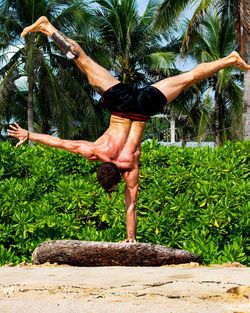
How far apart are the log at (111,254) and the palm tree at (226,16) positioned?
8.73 meters

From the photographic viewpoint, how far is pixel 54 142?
7504 millimetres

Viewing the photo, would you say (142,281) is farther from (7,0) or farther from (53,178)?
(7,0)

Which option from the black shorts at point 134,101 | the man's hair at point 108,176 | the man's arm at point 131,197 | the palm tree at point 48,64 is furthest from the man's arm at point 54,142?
the palm tree at point 48,64

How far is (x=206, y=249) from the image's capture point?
26.1ft

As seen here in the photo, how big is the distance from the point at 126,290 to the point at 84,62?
11.9 feet

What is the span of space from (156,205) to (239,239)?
126cm

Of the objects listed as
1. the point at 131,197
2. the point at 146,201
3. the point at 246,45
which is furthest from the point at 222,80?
the point at 131,197

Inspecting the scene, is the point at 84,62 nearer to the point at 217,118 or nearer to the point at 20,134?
the point at 20,134

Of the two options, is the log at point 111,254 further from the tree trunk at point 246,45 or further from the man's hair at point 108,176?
the tree trunk at point 246,45

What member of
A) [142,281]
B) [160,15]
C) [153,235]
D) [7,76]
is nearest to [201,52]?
[7,76]

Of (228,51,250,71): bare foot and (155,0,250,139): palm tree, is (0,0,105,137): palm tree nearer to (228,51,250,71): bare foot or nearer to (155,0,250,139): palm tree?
(155,0,250,139): palm tree

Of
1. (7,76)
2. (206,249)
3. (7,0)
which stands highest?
(7,0)

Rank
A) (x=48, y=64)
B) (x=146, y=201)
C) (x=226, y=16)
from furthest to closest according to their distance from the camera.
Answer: (x=48, y=64) → (x=226, y=16) → (x=146, y=201)

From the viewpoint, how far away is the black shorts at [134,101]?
7.69 metres
